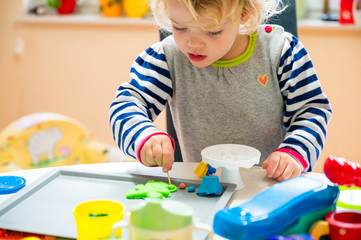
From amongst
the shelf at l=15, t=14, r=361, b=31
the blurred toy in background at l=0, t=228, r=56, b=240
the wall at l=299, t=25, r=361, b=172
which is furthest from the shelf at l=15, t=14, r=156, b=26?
the blurred toy in background at l=0, t=228, r=56, b=240

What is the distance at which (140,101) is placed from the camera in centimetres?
110

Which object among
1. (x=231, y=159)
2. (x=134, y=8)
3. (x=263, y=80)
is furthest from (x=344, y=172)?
(x=134, y=8)

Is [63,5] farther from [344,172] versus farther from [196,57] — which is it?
[344,172]

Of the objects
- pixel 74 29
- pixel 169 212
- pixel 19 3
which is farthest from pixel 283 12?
pixel 19 3

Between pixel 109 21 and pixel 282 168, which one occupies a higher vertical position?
pixel 109 21

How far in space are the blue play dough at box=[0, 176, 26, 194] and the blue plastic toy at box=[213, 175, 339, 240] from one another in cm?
40

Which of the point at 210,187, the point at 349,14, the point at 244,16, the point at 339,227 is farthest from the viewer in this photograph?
the point at 349,14

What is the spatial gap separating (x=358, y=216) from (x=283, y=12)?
753 millimetres

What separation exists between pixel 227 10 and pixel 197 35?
7 cm

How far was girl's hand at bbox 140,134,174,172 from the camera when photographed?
905 mm

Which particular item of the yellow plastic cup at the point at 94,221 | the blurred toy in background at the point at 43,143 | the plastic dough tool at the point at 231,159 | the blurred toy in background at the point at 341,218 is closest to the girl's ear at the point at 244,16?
the plastic dough tool at the point at 231,159

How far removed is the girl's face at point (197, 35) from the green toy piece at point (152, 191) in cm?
27

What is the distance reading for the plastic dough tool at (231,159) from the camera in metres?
0.84

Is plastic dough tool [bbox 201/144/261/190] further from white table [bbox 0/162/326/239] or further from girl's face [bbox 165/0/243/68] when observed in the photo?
girl's face [bbox 165/0/243/68]
